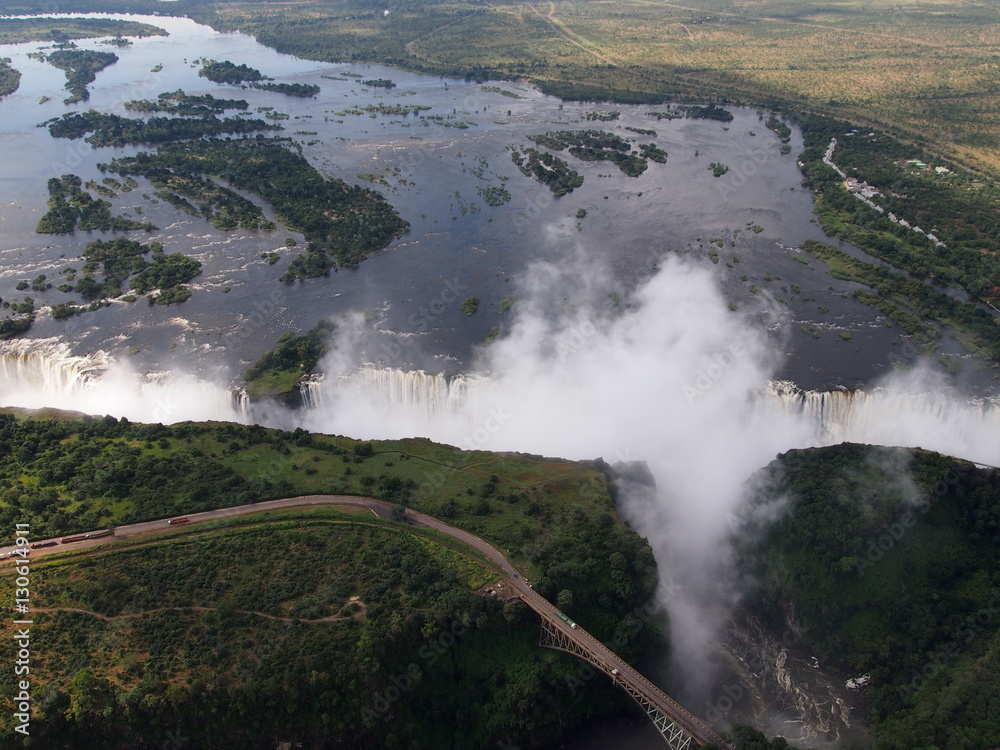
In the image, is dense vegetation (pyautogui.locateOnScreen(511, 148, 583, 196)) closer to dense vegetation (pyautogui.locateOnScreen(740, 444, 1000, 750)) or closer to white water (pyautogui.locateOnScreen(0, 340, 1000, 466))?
white water (pyautogui.locateOnScreen(0, 340, 1000, 466))

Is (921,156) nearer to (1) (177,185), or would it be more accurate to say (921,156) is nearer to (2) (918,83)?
(2) (918,83)

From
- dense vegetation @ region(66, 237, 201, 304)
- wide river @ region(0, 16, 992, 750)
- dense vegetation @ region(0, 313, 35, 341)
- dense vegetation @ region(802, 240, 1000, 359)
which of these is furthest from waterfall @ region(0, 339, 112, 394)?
dense vegetation @ region(802, 240, 1000, 359)

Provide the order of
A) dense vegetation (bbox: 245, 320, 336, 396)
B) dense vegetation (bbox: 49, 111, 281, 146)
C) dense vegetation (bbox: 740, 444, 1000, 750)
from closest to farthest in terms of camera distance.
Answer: dense vegetation (bbox: 740, 444, 1000, 750), dense vegetation (bbox: 245, 320, 336, 396), dense vegetation (bbox: 49, 111, 281, 146)

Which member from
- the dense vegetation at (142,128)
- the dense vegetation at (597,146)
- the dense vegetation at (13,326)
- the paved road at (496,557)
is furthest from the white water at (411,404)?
the dense vegetation at (142,128)

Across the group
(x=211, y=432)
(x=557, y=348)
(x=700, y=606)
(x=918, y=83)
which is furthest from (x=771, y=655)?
(x=918, y=83)

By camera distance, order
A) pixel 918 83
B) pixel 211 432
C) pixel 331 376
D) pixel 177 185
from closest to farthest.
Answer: pixel 211 432, pixel 331 376, pixel 177 185, pixel 918 83

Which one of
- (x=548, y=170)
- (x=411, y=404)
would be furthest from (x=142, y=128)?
Answer: (x=411, y=404)
